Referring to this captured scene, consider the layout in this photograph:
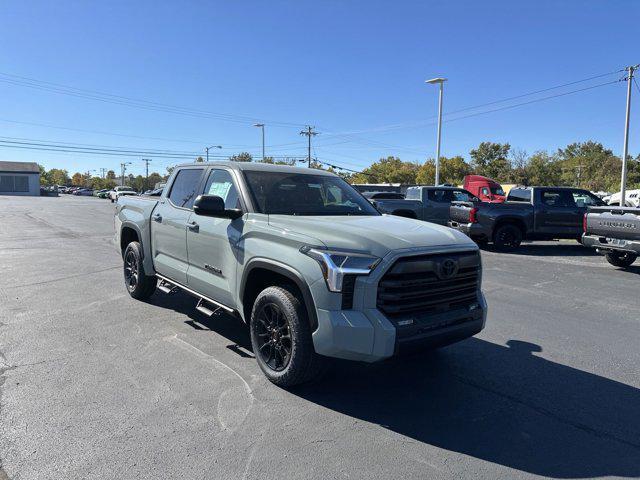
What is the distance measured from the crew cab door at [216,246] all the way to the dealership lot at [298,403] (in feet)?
2.10

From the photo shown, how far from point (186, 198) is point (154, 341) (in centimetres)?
166

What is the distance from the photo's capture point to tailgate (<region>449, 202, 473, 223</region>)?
13.9 metres

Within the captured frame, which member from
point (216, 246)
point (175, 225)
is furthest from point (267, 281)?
point (175, 225)

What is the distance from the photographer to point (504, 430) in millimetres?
3348

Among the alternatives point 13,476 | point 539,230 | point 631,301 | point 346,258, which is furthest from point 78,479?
point 539,230

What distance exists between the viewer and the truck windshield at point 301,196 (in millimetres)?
4613

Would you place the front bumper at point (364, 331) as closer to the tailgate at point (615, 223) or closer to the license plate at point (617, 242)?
the tailgate at point (615, 223)

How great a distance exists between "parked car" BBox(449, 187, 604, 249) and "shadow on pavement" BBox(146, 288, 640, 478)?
910cm

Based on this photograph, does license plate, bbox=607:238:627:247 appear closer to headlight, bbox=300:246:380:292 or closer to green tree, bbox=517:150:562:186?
headlight, bbox=300:246:380:292

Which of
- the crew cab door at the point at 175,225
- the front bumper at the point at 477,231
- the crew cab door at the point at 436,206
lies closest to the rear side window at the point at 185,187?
the crew cab door at the point at 175,225

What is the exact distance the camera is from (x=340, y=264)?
3.43 metres

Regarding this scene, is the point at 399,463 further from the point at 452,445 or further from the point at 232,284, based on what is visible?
the point at 232,284

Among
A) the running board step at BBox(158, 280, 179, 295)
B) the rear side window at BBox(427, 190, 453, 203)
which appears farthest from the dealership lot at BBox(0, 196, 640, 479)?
the rear side window at BBox(427, 190, 453, 203)

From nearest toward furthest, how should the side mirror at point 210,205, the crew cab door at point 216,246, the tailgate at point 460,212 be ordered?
the side mirror at point 210,205 < the crew cab door at point 216,246 < the tailgate at point 460,212
